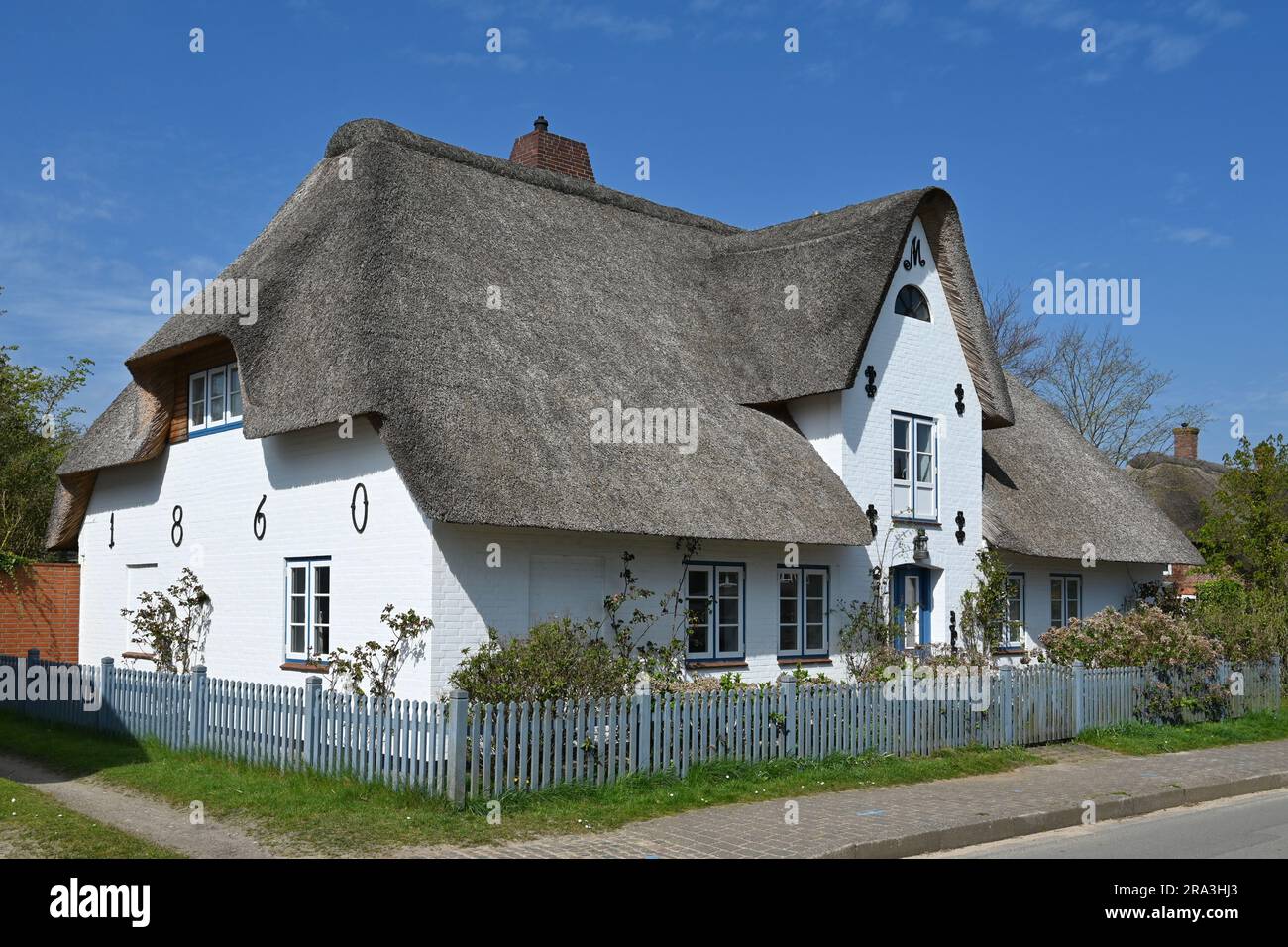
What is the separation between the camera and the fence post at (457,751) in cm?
1136

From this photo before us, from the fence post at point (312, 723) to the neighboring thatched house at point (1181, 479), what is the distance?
33.4m

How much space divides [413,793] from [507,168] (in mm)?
12201

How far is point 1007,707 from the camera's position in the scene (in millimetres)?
16484

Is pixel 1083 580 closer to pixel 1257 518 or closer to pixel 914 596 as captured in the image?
pixel 1257 518

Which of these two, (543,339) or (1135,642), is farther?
(1135,642)

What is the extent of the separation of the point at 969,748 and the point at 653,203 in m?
12.1

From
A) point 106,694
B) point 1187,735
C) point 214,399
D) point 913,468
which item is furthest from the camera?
point 913,468

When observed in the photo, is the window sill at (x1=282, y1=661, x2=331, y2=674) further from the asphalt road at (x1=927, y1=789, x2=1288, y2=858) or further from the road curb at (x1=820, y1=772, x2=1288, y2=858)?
the asphalt road at (x1=927, y1=789, x2=1288, y2=858)

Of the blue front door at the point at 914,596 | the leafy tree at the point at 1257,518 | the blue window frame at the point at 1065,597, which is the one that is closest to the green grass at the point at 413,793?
the blue front door at the point at 914,596

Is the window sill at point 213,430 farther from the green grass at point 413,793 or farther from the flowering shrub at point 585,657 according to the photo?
the flowering shrub at point 585,657

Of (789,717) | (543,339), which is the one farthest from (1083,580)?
(543,339)

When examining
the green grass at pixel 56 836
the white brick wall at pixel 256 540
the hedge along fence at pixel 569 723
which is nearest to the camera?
the green grass at pixel 56 836

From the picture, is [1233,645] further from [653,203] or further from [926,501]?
[653,203]

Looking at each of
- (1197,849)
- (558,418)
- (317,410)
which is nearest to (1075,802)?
(1197,849)
